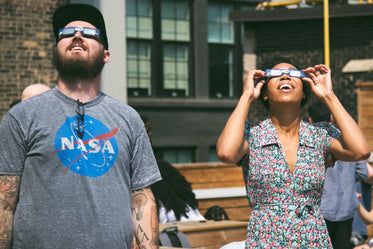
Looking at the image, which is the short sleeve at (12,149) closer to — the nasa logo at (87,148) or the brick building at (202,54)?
the nasa logo at (87,148)

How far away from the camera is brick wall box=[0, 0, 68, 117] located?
1258 centimetres

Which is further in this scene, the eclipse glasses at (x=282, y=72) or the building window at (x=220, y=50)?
the building window at (x=220, y=50)

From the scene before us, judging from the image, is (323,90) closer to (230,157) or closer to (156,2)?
(230,157)

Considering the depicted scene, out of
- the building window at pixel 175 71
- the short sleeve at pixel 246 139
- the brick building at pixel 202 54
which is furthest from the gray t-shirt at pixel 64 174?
the building window at pixel 175 71

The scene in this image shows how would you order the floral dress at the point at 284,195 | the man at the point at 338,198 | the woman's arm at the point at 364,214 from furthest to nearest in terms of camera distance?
the woman's arm at the point at 364,214, the man at the point at 338,198, the floral dress at the point at 284,195

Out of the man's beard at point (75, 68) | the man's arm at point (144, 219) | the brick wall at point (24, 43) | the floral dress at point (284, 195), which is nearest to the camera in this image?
the man's beard at point (75, 68)

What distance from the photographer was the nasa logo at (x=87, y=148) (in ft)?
9.25

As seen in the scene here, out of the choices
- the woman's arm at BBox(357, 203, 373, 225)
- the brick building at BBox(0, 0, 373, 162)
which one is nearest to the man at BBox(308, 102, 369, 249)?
the woman's arm at BBox(357, 203, 373, 225)

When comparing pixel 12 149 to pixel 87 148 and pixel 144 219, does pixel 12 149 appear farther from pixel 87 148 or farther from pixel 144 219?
pixel 144 219

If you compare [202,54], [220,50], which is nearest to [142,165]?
[202,54]

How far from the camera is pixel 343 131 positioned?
358 cm

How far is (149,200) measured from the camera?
313 cm

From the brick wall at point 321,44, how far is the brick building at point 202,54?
23mm

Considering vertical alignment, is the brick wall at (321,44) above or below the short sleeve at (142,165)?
above
